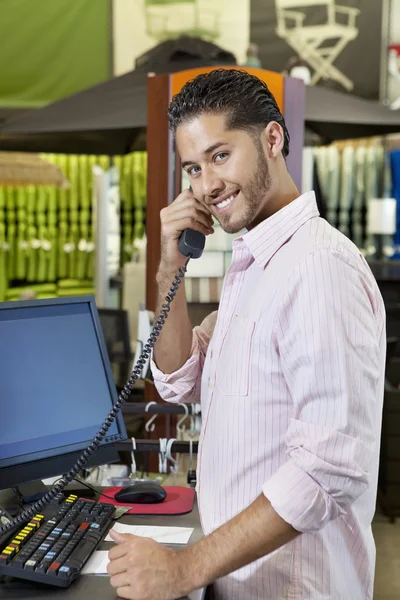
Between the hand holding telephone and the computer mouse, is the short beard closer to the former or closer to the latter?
the hand holding telephone

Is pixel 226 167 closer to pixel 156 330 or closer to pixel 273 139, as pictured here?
pixel 273 139

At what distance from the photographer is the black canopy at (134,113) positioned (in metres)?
5.25

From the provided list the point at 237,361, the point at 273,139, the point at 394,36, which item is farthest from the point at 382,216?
the point at 237,361

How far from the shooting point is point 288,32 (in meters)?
9.52

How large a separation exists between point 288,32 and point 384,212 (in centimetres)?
272

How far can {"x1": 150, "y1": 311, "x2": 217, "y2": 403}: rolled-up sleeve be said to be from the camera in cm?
183

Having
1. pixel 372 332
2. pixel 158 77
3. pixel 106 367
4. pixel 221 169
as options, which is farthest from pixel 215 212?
pixel 158 77

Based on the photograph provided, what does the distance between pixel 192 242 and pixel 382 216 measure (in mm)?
6886

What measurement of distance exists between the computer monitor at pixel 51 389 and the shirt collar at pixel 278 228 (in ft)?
1.81

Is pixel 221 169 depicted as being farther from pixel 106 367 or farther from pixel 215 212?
pixel 106 367

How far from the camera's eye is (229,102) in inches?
56.6

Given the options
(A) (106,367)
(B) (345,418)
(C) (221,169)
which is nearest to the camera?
(B) (345,418)

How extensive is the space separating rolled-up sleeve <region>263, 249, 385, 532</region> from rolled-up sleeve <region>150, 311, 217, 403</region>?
554 mm

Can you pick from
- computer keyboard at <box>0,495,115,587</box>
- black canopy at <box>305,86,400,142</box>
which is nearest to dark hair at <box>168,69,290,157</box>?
computer keyboard at <box>0,495,115,587</box>
